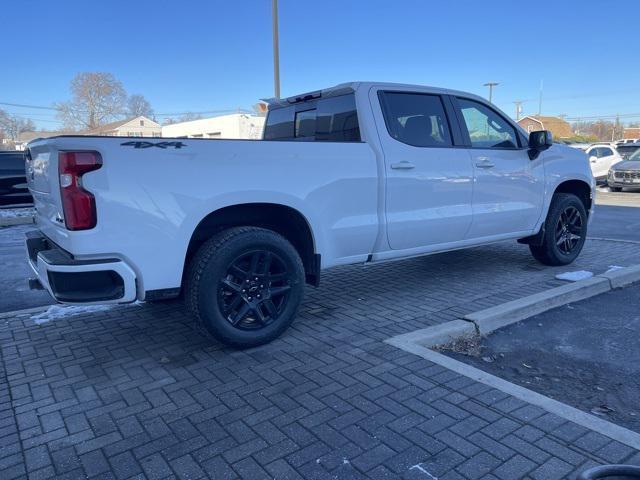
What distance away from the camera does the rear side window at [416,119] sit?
15.2 ft

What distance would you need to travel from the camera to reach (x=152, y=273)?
339cm

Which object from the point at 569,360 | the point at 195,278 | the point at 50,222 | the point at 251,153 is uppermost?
the point at 251,153

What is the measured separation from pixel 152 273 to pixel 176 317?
→ 1.42 metres

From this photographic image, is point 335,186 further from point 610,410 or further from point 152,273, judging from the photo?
point 610,410

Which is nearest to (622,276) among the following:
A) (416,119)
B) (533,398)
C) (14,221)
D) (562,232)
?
(562,232)

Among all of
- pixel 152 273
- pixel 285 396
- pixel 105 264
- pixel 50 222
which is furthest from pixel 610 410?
pixel 50 222

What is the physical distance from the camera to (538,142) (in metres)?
5.64

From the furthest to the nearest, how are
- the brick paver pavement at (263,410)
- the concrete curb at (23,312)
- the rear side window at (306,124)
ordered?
the rear side window at (306,124) → the concrete curb at (23,312) → the brick paver pavement at (263,410)

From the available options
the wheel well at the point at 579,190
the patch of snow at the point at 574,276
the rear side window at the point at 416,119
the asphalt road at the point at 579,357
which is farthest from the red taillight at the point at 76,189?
the wheel well at the point at 579,190

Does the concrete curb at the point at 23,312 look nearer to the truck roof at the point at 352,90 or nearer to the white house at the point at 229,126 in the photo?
the truck roof at the point at 352,90

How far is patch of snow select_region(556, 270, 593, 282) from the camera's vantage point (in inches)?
225

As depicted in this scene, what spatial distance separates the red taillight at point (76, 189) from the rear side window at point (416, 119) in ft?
8.31

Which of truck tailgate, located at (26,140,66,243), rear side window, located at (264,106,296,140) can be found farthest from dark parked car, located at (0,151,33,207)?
truck tailgate, located at (26,140,66,243)

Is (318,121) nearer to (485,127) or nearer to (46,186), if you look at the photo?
(485,127)
